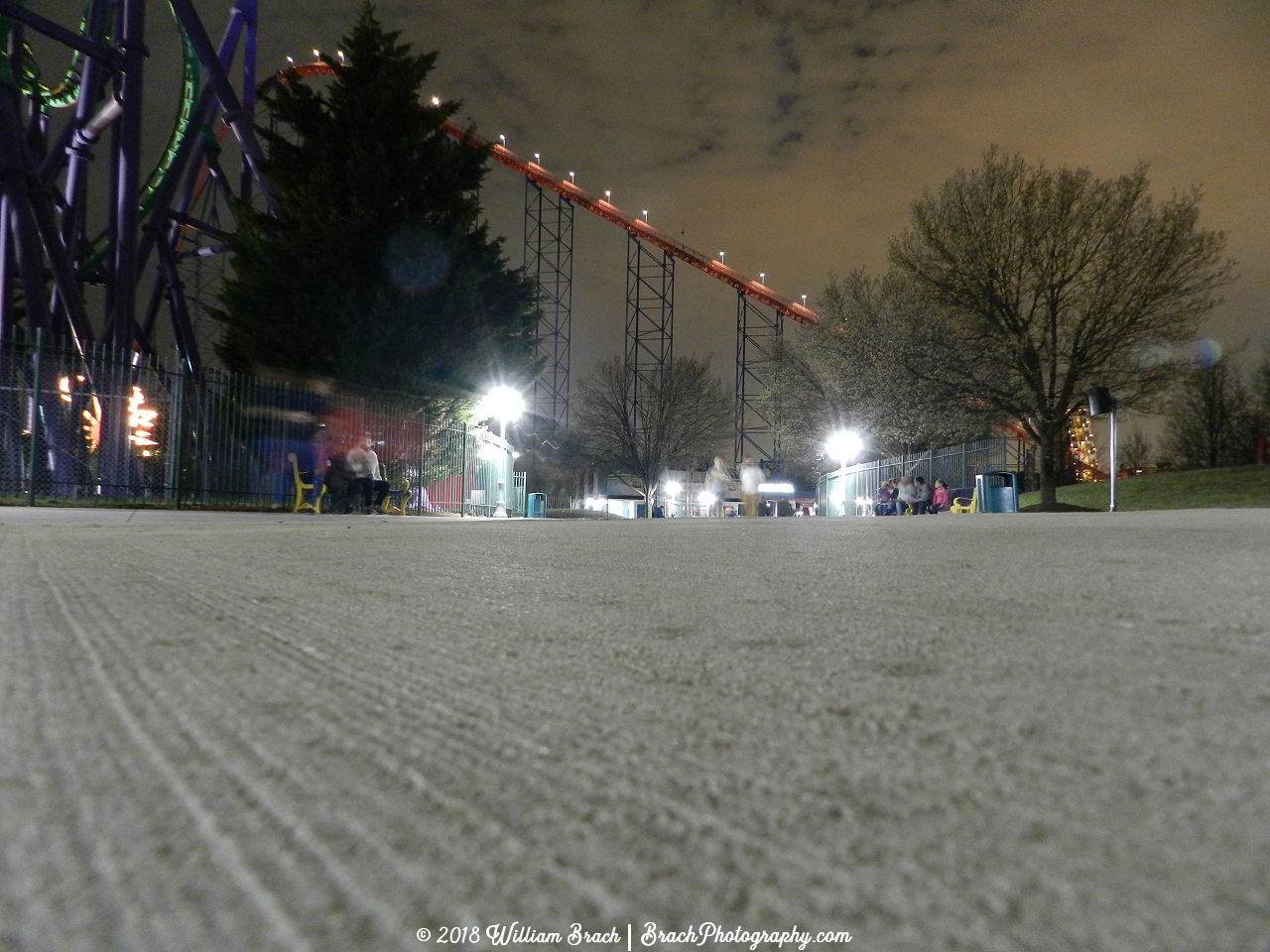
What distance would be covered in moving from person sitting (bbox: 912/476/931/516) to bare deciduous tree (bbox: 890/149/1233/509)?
280cm

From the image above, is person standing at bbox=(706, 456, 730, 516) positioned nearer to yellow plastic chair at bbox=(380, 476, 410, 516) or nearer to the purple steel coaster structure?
yellow plastic chair at bbox=(380, 476, 410, 516)

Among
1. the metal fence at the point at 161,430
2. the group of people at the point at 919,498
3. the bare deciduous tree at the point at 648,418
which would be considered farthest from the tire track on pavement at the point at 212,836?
the bare deciduous tree at the point at 648,418

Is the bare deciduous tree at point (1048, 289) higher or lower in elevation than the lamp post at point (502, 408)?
higher

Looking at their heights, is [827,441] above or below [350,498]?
above

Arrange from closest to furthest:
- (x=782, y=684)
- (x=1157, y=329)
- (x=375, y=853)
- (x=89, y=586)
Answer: (x=375, y=853)
(x=782, y=684)
(x=89, y=586)
(x=1157, y=329)

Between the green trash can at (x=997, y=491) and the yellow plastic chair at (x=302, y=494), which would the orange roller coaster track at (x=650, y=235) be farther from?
the yellow plastic chair at (x=302, y=494)

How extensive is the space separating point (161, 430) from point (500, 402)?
6309mm

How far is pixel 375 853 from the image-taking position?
57 centimetres

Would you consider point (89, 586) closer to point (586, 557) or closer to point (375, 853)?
point (586, 557)

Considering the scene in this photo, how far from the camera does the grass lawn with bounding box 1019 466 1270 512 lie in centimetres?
1811

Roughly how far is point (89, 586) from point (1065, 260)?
21.3m

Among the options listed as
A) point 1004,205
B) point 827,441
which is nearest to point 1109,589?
point 1004,205

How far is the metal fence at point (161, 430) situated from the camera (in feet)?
32.2

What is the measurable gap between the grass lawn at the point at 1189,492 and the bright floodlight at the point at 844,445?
5402mm
